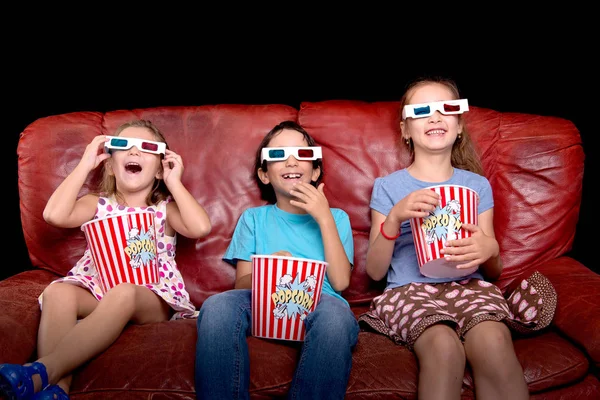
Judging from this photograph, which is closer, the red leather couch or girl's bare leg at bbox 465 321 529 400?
girl's bare leg at bbox 465 321 529 400

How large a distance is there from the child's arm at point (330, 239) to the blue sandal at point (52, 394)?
43.5 inches

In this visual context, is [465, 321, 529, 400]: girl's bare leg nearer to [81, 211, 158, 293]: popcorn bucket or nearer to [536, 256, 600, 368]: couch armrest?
[536, 256, 600, 368]: couch armrest

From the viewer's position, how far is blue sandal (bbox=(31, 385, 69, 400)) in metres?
2.24

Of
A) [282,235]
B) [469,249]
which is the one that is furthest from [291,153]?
[469,249]

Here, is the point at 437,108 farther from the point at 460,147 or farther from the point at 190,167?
the point at 190,167

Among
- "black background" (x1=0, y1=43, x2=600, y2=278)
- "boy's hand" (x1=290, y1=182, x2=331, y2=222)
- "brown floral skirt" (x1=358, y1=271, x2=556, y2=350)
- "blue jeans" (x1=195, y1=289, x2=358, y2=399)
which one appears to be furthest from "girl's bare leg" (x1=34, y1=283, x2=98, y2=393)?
"black background" (x1=0, y1=43, x2=600, y2=278)

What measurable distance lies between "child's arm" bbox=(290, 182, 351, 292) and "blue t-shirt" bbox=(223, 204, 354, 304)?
0.14 metres

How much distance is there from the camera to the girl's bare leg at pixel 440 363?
237 centimetres

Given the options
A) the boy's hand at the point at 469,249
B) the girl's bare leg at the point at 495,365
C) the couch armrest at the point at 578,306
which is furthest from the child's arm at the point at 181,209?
the couch armrest at the point at 578,306

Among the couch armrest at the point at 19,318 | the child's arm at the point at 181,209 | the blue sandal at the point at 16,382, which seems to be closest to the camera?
the blue sandal at the point at 16,382

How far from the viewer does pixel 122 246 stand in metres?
2.73

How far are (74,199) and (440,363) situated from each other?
5.48 ft

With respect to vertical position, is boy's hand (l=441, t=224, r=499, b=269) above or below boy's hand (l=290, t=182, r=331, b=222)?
below

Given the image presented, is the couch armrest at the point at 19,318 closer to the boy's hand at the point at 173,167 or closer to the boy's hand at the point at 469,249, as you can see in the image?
the boy's hand at the point at 173,167
